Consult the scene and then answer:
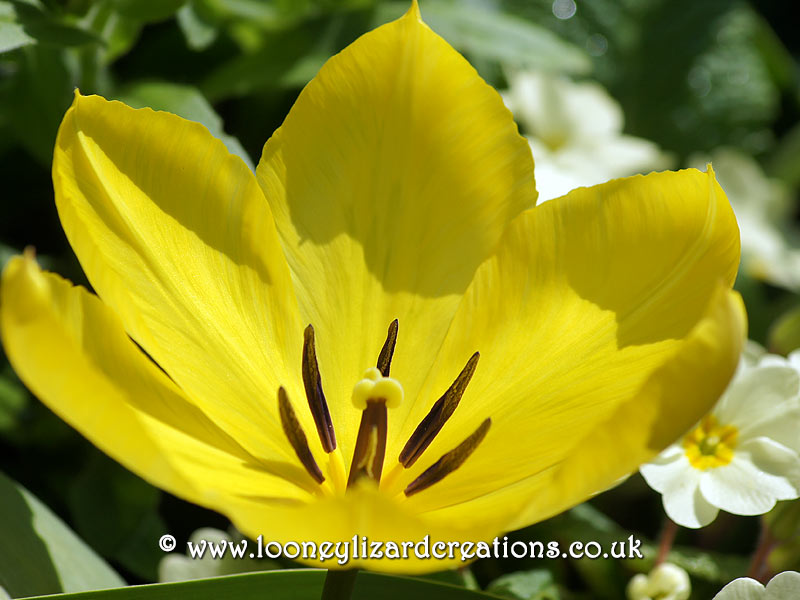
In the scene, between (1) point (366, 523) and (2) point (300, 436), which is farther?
(2) point (300, 436)

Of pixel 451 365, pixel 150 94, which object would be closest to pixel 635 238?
pixel 451 365

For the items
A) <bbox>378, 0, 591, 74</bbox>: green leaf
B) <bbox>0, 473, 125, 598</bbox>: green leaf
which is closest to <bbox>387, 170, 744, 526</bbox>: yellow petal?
<bbox>0, 473, 125, 598</bbox>: green leaf

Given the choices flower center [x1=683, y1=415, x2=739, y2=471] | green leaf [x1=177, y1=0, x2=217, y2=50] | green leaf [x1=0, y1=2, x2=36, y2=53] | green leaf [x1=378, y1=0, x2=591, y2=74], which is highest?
green leaf [x1=0, y1=2, x2=36, y2=53]

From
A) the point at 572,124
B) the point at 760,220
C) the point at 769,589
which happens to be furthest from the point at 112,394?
the point at 760,220

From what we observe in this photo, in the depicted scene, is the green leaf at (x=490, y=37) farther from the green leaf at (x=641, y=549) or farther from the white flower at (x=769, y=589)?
the white flower at (x=769, y=589)

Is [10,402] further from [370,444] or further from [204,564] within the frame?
[370,444]

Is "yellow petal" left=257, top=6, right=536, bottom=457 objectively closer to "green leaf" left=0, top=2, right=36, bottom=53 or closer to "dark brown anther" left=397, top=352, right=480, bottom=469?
"dark brown anther" left=397, top=352, right=480, bottom=469

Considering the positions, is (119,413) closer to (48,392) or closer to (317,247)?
(48,392)
